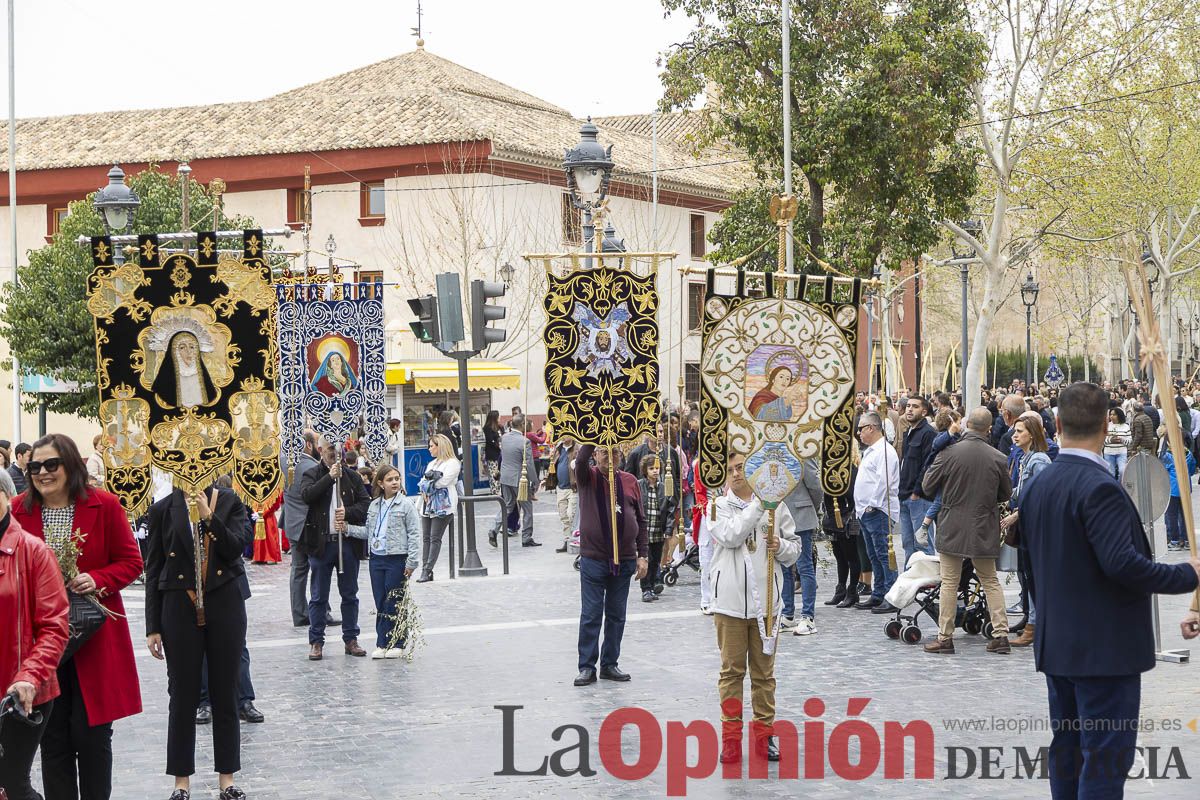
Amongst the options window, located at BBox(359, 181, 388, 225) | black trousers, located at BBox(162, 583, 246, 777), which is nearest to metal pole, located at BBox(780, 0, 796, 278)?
black trousers, located at BBox(162, 583, 246, 777)

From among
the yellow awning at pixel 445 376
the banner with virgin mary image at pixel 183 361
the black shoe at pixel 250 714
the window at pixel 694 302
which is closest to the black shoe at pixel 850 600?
the black shoe at pixel 250 714

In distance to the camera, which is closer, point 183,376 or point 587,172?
point 183,376

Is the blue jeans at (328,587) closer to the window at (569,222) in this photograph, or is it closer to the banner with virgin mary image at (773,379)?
the banner with virgin mary image at (773,379)

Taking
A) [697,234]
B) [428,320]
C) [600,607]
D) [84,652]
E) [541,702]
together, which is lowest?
[541,702]

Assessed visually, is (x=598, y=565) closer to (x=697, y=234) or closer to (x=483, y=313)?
(x=483, y=313)

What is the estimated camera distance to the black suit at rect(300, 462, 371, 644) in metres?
11.8

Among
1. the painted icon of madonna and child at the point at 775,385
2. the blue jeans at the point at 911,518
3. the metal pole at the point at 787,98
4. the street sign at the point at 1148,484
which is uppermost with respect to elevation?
the metal pole at the point at 787,98

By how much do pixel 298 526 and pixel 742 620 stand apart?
607cm

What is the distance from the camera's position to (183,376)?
333 inches

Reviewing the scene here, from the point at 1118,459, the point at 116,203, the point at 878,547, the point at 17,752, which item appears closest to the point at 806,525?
the point at 878,547

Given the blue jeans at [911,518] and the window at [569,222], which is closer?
the blue jeans at [911,518]

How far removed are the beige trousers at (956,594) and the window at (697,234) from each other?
1323 inches

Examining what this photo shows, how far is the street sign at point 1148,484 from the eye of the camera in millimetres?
10086

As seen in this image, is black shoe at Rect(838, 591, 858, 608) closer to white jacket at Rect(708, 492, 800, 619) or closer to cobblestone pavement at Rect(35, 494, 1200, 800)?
cobblestone pavement at Rect(35, 494, 1200, 800)
